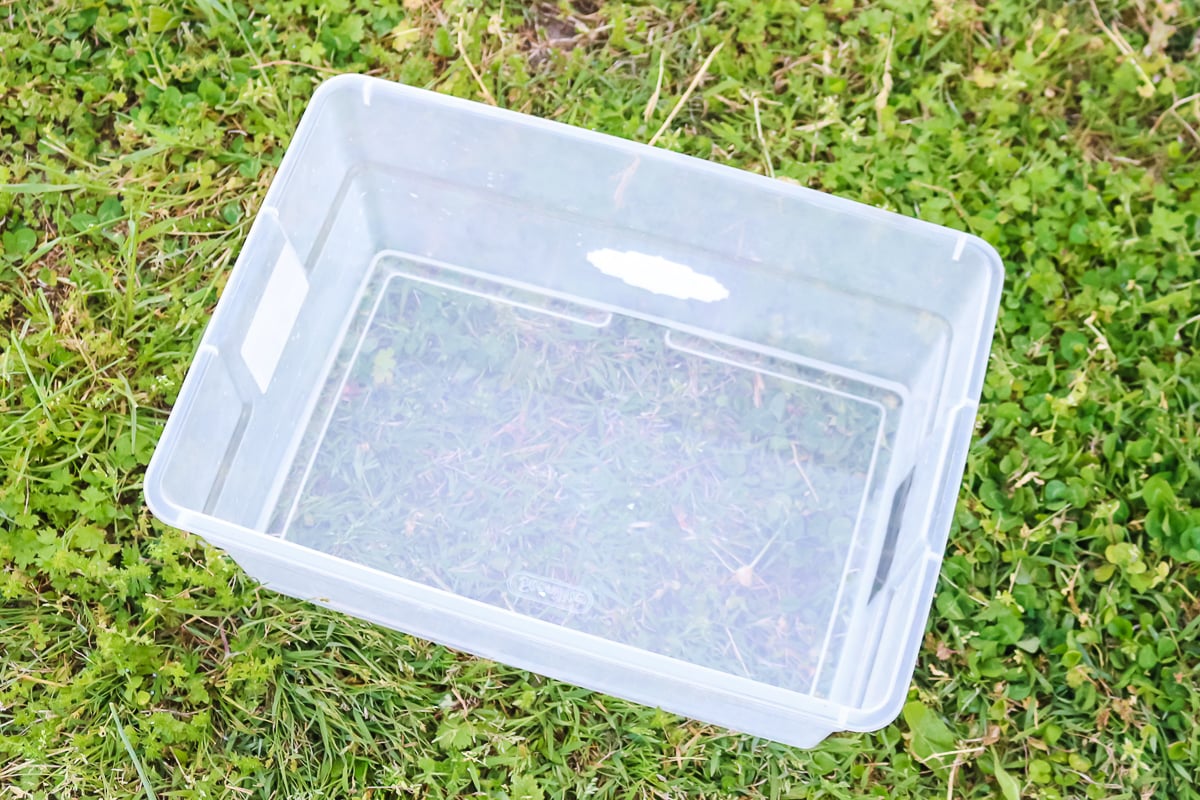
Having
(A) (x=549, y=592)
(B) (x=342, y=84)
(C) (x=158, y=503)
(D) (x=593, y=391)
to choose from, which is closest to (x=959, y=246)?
(D) (x=593, y=391)

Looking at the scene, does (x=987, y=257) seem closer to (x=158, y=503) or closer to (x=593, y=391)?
(x=593, y=391)

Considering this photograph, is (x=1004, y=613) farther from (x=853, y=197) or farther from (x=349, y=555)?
(x=349, y=555)

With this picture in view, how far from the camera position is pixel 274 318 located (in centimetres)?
139

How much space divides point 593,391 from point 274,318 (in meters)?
0.45

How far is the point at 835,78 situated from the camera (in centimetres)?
175

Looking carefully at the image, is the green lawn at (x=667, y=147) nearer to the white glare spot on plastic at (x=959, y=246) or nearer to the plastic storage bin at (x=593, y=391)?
the plastic storage bin at (x=593, y=391)

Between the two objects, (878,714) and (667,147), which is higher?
(667,147)

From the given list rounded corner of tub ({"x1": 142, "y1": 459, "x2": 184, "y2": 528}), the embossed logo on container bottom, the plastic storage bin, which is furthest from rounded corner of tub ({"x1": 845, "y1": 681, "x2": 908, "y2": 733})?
rounded corner of tub ({"x1": 142, "y1": 459, "x2": 184, "y2": 528})

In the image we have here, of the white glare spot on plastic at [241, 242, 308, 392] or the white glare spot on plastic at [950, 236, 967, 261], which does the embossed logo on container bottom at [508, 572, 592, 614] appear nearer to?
the white glare spot on plastic at [241, 242, 308, 392]

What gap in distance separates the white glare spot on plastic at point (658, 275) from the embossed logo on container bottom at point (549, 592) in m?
0.45

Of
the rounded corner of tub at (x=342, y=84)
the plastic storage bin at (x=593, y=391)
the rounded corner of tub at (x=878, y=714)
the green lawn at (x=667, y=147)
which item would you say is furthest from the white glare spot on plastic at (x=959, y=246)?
the rounded corner of tub at (x=342, y=84)

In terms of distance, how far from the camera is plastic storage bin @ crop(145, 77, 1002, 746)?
4.59 feet

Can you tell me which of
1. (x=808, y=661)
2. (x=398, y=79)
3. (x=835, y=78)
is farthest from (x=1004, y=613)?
(x=398, y=79)

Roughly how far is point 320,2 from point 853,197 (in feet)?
2.91
